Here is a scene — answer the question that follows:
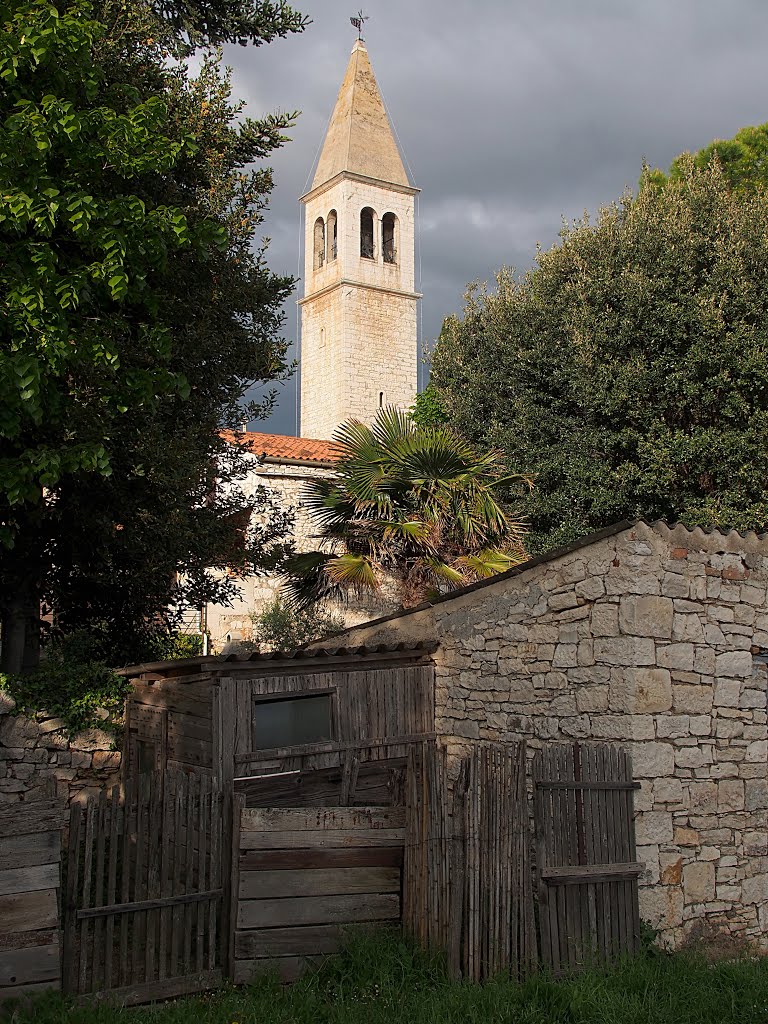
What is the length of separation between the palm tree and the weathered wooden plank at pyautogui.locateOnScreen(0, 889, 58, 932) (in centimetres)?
767

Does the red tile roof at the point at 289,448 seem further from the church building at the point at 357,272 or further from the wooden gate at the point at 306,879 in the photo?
the wooden gate at the point at 306,879

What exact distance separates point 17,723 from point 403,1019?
7121mm

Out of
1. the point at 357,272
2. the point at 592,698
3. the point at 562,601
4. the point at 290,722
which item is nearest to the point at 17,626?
the point at 290,722

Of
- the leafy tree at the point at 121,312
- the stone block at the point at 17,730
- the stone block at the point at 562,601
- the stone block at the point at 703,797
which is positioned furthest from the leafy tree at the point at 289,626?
the stone block at the point at 703,797

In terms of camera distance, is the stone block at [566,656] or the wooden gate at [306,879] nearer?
the wooden gate at [306,879]

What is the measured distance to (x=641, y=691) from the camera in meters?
7.75

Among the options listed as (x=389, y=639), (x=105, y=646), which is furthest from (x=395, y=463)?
(x=105, y=646)

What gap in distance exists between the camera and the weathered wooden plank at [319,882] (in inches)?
250

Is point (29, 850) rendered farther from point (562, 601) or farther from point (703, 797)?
point (703, 797)

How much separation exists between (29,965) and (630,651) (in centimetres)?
507

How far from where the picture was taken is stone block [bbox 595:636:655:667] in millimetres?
7777

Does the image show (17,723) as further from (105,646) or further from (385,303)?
(385,303)

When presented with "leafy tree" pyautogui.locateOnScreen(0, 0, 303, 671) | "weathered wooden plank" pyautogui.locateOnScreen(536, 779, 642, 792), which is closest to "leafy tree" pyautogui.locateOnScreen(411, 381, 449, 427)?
"leafy tree" pyautogui.locateOnScreen(0, 0, 303, 671)

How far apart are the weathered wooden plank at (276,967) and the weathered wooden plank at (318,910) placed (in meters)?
0.22
